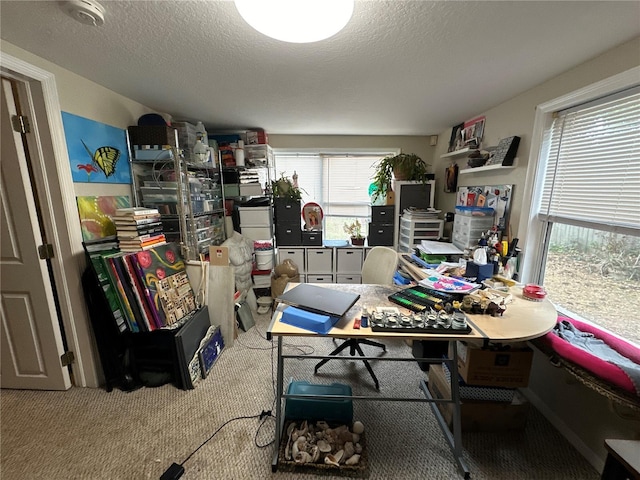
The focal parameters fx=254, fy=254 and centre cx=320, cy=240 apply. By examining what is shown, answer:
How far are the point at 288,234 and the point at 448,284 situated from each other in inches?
85.8

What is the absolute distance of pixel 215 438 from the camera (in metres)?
1.56

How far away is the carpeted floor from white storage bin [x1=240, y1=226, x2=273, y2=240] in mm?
1680

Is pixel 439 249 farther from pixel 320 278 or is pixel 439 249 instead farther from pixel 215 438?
pixel 215 438

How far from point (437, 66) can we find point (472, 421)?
2240mm

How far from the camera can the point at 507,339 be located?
3.88 feet

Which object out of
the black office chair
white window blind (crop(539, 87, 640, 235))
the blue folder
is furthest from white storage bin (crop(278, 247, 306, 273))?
white window blind (crop(539, 87, 640, 235))

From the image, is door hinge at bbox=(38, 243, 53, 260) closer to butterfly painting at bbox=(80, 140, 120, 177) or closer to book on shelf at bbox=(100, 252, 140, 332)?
book on shelf at bbox=(100, 252, 140, 332)

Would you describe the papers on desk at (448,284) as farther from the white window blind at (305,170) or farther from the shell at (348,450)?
the white window blind at (305,170)

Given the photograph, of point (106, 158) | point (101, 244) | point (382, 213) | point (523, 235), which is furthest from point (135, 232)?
point (523, 235)

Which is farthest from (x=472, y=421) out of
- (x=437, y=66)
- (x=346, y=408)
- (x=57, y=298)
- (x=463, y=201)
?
(x=57, y=298)

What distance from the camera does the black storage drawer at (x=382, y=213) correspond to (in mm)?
3393

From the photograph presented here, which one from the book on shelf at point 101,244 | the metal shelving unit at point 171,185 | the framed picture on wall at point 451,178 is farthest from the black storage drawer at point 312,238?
the book on shelf at point 101,244

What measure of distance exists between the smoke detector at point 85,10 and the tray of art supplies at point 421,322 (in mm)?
1866

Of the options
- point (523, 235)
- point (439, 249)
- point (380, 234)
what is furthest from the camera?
point (380, 234)
